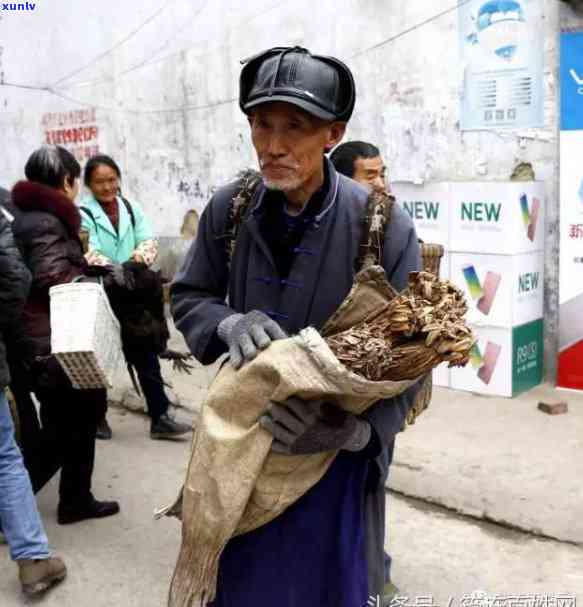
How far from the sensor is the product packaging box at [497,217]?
5.63 meters

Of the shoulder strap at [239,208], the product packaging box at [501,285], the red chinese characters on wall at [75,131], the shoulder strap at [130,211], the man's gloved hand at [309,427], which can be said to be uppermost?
the red chinese characters on wall at [75,131]

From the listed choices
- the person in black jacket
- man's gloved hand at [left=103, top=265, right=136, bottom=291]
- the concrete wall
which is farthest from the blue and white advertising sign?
the person in black jacket

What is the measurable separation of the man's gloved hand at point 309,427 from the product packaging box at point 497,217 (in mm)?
3856

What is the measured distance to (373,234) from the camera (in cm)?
220

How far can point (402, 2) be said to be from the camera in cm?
655

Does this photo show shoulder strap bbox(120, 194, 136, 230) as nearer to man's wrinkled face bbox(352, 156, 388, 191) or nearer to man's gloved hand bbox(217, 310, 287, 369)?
man's wrinkled face bbox(352, 156, 388, 191)

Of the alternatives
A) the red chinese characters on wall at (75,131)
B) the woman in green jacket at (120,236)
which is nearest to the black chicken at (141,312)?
the woman in green jacket at (120,236)

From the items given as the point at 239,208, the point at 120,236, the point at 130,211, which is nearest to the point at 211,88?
the point at 130,211

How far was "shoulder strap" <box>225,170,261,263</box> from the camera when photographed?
2.36m

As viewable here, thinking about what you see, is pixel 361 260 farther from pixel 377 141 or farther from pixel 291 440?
pixel 377 141

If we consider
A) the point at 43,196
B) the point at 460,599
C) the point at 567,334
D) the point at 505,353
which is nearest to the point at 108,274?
the point at 43,196

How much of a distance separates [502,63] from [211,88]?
324cm

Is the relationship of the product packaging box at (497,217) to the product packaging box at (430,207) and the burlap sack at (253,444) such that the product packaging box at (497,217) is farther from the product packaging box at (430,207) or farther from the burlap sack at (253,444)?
the burlap sack at (253,444)

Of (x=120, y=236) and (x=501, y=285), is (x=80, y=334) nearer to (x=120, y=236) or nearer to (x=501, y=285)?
(x=120, y=236)
